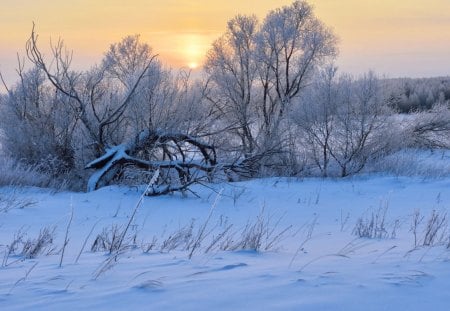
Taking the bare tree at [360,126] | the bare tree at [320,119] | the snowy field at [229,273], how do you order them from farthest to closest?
the bare tree at [320,119] < the bare tree at [360,126] < the snowy field at [229,273]

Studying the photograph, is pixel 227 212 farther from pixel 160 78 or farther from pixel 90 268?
pixel 160 78

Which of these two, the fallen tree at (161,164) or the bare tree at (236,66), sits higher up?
the bare tree at (236,66)

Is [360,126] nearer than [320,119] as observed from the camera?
Yes

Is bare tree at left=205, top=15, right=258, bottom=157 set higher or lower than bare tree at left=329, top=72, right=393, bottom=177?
higher

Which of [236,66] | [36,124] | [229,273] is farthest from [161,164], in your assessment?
[236,66]

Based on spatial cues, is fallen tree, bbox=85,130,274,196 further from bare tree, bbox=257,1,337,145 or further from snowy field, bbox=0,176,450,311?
bare tree, bbox=257,1,337,145

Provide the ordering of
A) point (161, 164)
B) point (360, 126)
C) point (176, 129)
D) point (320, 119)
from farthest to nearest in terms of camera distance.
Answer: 1. point (320, 119)
2. point (360, 126)
3. point (176, 129)
4. point (161, 164)

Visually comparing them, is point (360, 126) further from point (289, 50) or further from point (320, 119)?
point (289, 50)

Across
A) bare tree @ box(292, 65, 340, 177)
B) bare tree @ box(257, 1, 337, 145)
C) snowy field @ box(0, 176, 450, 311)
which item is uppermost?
bare tree @ box(257, 1, 337, 145)

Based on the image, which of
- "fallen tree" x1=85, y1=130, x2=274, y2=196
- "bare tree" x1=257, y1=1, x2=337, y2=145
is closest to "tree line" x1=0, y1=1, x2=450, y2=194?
"fallen tree" x1=85, y1=130, x2=274, y2=196

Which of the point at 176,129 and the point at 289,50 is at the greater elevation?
the point at 289,50

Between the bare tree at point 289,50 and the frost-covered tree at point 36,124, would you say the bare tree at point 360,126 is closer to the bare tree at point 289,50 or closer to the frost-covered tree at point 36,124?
the bare tree at point 289,50

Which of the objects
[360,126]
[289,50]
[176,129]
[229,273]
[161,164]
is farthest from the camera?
[289,50]

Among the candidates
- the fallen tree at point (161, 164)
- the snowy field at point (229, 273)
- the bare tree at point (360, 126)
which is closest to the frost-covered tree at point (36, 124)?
the fallen tree at point (161, 164)
